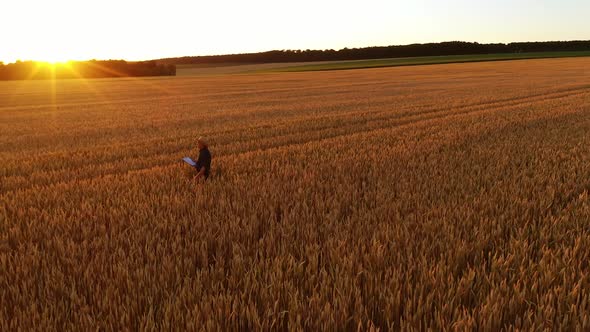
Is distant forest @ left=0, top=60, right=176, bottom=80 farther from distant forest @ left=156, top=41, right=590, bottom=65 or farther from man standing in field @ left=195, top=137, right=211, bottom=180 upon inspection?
man standing in field @ left=195, top=137, right=211, bottom=180

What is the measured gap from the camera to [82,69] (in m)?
104

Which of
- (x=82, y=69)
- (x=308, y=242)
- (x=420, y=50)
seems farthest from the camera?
(x=420, y=50)

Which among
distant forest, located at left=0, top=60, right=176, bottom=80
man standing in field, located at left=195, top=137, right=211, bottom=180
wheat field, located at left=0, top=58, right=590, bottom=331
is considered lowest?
wheat field, located at left=0, top=58, right=590, bottom=331

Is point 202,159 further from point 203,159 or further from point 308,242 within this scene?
point 308,242

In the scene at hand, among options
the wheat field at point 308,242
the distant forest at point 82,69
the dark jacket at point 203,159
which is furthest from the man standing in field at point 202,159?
the distant forest at point 82,69

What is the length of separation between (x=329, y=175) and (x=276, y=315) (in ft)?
15.5

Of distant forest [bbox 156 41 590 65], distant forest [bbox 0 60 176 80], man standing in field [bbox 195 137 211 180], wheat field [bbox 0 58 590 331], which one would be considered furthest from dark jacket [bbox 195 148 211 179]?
distant forest [bbox 156 41 590 65]

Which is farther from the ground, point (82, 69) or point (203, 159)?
point (82, 69)

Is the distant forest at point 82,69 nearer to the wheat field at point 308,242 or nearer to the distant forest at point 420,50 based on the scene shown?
the distant forest at point 420,50

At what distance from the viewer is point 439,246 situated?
4043 millimetres

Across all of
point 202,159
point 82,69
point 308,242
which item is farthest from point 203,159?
point 82,69

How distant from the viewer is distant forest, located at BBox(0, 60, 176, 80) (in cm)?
9756

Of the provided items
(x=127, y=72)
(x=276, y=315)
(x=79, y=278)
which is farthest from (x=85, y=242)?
(x=127, y=72)

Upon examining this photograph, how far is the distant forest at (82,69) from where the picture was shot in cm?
9756
